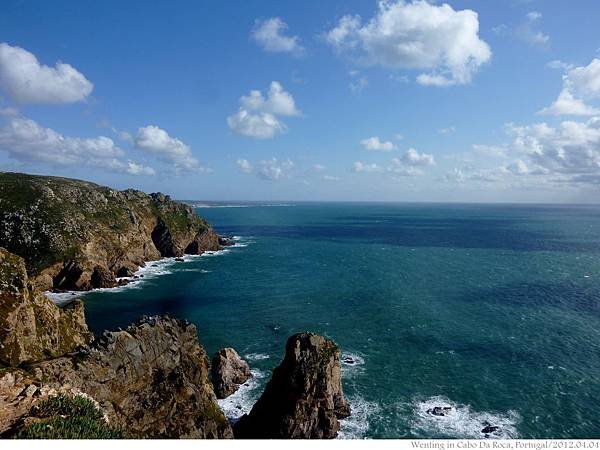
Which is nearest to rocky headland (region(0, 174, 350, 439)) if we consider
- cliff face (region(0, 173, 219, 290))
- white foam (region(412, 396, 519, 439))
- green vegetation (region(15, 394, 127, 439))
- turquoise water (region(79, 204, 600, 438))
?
green vegetation (region(15, 394, 127, 439))

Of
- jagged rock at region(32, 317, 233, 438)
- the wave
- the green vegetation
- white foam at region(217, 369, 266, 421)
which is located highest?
the green vegetation

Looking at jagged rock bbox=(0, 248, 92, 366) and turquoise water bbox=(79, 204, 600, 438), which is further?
turquoise water bbox=(79, 204, 600, 438)

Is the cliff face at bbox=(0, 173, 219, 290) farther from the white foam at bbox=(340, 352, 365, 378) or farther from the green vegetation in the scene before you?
the green vegetation

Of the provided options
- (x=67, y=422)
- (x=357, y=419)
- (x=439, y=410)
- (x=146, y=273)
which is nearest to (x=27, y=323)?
(x=67, y=422)

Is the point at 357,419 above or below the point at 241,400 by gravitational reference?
above

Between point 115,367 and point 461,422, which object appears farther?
point 461,422

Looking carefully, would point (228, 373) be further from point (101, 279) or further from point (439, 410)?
point (101, 279)

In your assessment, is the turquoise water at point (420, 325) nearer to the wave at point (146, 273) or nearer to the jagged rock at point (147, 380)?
the wave at point (146, 273)
